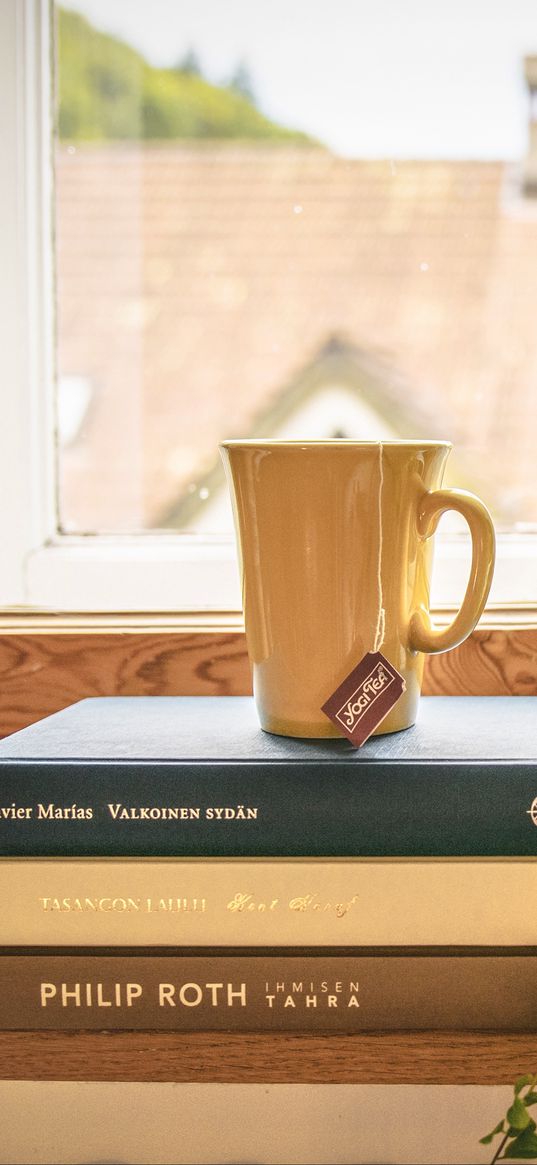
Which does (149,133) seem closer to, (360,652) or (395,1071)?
(360,652)

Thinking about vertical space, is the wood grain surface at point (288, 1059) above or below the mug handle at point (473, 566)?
below

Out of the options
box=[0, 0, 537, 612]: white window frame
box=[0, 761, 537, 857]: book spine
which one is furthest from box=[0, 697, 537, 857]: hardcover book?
box=[0, 0, 537, 612]: white window frame

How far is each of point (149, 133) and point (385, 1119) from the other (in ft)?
2.88

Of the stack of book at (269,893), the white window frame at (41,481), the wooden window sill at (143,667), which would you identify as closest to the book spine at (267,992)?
the stack of book at (269,893)

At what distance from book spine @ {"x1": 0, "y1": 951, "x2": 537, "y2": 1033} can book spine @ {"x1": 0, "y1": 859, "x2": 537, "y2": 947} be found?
10mm

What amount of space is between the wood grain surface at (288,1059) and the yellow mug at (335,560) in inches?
6.9

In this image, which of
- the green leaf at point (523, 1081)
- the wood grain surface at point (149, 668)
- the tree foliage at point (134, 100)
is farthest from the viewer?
the tree foliage at point (134, 100)

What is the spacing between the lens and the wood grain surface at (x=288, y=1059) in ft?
1.70

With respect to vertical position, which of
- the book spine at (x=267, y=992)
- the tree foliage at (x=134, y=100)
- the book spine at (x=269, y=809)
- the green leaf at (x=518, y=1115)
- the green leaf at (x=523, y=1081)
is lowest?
the green leaf at (x=518, y=1115)

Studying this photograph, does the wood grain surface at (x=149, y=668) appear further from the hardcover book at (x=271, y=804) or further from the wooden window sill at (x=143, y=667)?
the hardcover book at (x=271, y=804)

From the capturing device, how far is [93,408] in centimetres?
95

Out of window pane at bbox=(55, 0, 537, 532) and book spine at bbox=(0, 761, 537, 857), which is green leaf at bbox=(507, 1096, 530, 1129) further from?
window pane at bbox=(55, 0, 537, 532)

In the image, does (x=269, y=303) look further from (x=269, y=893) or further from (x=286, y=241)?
(x=269, y=893)

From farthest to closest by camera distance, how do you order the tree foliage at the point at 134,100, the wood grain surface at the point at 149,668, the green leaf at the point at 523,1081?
the tree foliage at the point at 134,100 < the wood grain surface at the point at 149,668 < the green leaf at the point at 523,1081
